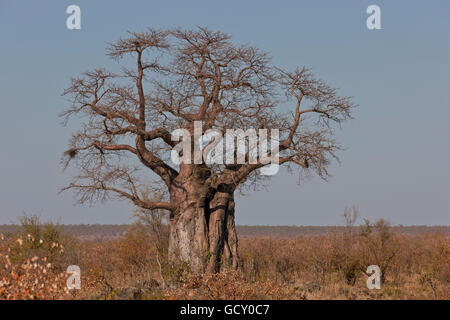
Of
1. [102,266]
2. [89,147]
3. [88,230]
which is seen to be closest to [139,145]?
[89,147]

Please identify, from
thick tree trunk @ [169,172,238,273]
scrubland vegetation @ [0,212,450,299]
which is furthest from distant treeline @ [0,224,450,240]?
thick tree trunk @ [169,172,238,273]

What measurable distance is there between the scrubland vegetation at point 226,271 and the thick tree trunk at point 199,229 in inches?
20.0

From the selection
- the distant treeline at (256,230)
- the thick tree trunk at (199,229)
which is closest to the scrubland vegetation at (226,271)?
the thick tree trunk at (199,229)

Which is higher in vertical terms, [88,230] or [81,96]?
[81,96]

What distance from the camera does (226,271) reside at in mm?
12070

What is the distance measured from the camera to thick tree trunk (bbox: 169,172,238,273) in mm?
14992

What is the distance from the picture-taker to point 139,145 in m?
15.1

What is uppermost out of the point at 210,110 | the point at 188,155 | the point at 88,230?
the point at 210,110

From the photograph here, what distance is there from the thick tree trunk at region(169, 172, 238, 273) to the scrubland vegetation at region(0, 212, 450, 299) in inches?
20.0

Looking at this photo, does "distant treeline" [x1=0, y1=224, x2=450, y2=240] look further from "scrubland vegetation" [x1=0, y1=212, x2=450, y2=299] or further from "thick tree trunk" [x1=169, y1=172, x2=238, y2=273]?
"thick tree trunk" [x1=169, y1=172, x2=238, y2=273]
